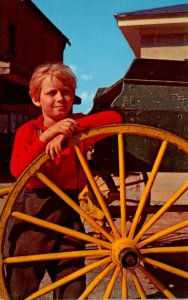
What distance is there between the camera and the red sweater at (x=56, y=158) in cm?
216

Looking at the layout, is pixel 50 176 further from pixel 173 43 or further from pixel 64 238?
pixel 173 43

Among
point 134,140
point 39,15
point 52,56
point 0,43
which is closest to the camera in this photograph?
point 134,140

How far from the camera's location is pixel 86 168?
2.12m

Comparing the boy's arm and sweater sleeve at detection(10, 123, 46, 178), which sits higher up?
the boy's arm

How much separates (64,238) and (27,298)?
342 millimetres

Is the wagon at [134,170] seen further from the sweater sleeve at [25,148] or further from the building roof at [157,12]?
the building roof at [157,12]

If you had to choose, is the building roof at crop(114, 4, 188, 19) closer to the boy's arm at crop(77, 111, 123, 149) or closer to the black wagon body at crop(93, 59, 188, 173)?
the black wagon body at crop(93, 59, 188, 173)

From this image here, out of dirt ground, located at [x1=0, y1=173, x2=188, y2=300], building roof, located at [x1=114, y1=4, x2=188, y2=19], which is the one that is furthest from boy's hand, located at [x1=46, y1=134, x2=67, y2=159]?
building roof, located at [x1=114, y1=4, x2=188, y2=19]

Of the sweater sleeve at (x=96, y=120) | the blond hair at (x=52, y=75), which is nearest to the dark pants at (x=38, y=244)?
the sweater sleeve at (x=96, y=120)

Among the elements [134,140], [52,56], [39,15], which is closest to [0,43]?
[39,15]

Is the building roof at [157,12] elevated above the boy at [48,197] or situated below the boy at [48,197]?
above

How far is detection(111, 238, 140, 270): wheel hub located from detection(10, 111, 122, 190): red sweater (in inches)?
16.5

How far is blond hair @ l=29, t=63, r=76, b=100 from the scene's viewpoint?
2.34m

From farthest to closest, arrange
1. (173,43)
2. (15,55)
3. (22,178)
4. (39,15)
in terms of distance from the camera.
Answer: (39,15)
(15,55)
(173,43)
(22,178)
